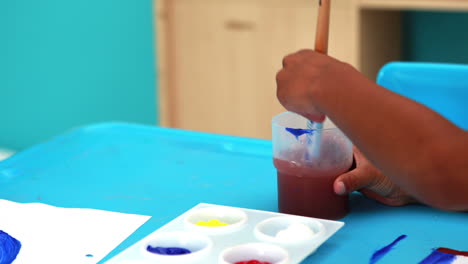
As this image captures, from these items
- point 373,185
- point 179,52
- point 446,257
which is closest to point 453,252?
point 446,257

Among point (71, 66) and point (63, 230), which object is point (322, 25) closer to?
point (63, 230)

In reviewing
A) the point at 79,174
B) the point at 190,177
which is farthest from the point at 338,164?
the point at 79,174

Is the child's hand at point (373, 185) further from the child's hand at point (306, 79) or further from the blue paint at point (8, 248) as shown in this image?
the blue paint at point (8, 248)

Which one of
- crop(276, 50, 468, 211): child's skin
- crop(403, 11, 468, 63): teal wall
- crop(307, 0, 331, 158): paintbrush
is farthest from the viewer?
crop(403, 11, 468, 63): teal wall

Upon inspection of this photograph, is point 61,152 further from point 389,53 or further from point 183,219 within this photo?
point 389,53

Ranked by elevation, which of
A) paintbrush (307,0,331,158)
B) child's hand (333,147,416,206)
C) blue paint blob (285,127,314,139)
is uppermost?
paintbrush (307,0,331,158)

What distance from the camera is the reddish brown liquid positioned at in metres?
0.89

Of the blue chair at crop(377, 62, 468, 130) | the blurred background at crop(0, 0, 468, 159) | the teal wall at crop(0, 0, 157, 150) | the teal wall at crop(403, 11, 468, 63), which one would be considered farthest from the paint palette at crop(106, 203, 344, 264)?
the teal wall at crop(0, 0, 157, 150)

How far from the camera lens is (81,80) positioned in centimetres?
308

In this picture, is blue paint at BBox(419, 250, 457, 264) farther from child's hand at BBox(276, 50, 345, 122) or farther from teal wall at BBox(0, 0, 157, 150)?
teal wall at BBox(0, 0, 157, 150)

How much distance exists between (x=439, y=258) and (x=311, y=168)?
0.18 m

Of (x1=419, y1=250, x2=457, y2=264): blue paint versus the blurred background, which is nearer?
(x1=419, y1=250, x2=457, y2=264): blue paint

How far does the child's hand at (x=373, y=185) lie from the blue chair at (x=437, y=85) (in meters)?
0.27

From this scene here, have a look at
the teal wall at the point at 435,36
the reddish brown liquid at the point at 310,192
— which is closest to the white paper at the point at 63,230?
the reddish brown liquid at the point at 310,192
